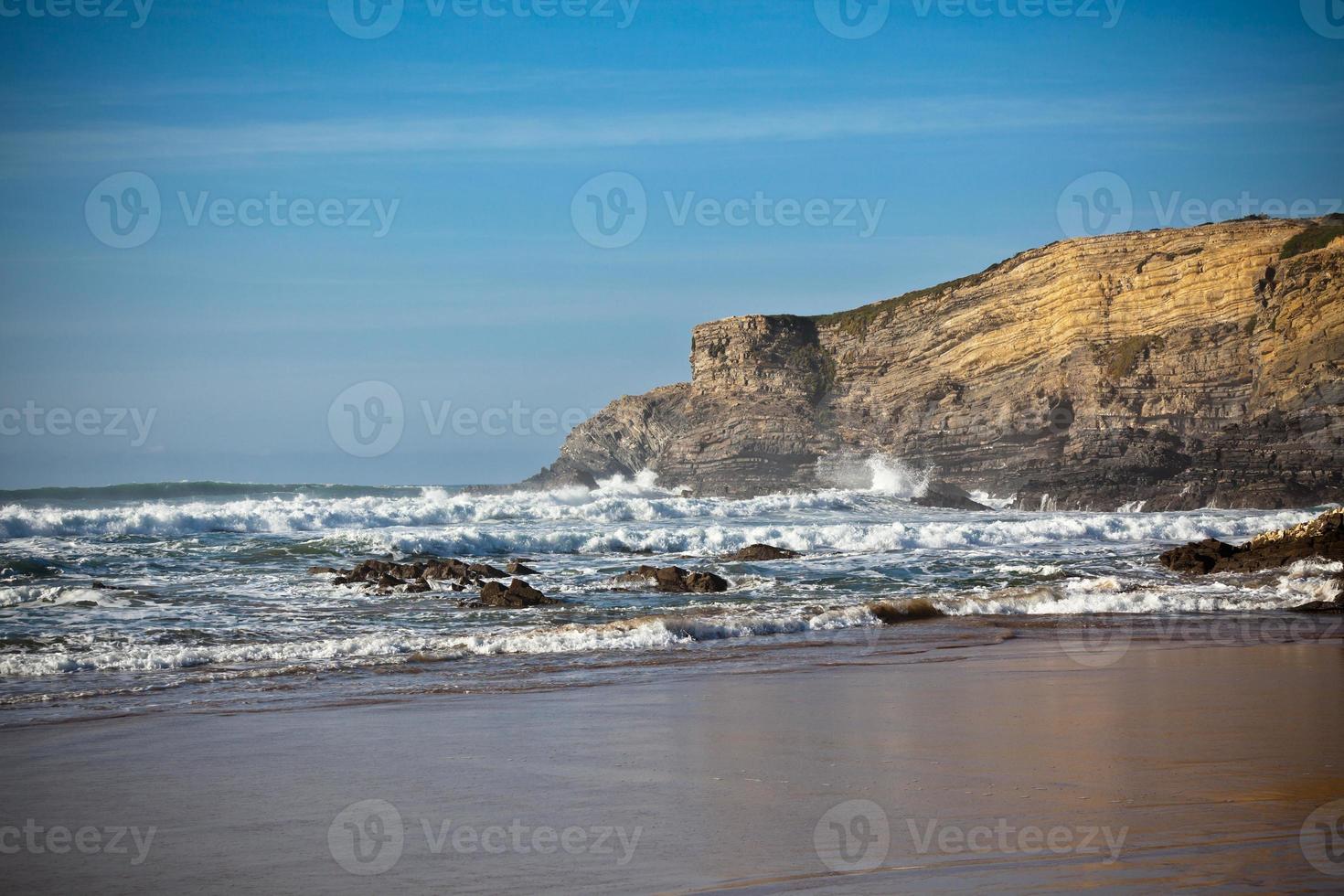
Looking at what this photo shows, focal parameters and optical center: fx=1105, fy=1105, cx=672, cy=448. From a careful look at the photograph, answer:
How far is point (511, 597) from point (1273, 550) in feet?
39.9

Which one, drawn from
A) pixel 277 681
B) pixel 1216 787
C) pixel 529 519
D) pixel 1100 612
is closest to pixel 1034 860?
A: pixel 1216 787

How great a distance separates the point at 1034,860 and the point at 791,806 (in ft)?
4.34

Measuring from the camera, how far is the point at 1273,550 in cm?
1780

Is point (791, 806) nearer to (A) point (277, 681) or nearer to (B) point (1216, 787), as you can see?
(B) point (1216, 787)

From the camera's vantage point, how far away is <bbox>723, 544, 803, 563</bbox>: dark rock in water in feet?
70.3

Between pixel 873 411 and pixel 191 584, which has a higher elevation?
pixel 873 411

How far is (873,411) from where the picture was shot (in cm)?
5541

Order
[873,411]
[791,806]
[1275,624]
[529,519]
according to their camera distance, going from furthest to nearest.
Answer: [873,411] → [529,519] → [1275,624] → [791,806]

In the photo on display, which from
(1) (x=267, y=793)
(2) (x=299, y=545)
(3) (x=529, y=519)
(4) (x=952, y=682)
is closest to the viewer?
(1) (x=267, y=793)

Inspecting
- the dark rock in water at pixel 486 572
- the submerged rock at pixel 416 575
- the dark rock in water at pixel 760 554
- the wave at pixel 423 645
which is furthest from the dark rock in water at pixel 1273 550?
the submerged rock at pixel 416 575

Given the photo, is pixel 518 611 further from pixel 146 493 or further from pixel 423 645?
pixel 146 493

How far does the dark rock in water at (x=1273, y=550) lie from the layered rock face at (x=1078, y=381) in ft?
61.3

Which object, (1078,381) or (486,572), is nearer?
(486,572)

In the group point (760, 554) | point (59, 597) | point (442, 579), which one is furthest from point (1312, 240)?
point (59, 597)
